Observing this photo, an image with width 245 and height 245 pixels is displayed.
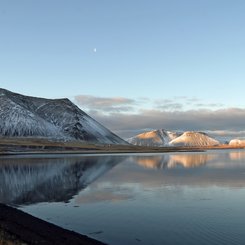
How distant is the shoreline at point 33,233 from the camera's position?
2258 cm

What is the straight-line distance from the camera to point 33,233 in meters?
25.1

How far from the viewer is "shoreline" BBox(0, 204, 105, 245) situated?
2258cm

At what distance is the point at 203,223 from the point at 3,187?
33.7 metres

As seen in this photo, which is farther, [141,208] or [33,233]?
[141,208]

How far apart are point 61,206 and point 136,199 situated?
8.09 metres

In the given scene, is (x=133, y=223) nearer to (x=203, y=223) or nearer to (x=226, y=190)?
(x=203, y=223)

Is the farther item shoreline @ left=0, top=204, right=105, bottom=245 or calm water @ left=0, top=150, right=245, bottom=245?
calm water @ left=0, top=150, right=245, bottom=245

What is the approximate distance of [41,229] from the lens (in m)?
26.9

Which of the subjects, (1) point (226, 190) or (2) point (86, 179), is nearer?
(1) point (226, 190)

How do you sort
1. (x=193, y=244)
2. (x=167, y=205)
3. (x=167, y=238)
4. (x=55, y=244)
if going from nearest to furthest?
(x=55, y=244)
(x=193, y=244)
(x=167, y=238)
(x=167, y=205)

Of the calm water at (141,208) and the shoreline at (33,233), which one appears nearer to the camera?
the shoreline at (33,233)

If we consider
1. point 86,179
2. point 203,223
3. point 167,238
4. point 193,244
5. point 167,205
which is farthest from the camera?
point 86,179

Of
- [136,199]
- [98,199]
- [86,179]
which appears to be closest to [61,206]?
[98,199]

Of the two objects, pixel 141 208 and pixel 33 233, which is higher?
pixel 33 233
